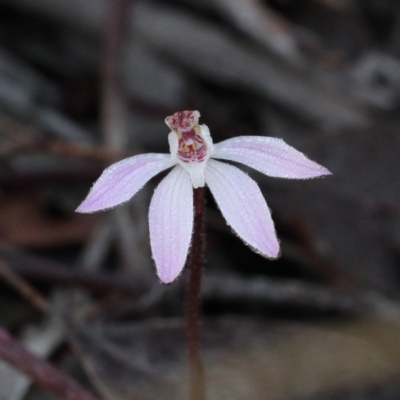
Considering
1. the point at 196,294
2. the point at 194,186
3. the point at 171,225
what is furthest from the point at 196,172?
the point at 196,294

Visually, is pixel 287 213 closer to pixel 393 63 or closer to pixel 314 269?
pixel 314 269

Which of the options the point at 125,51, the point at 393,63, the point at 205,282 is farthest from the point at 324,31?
the point at 205,282

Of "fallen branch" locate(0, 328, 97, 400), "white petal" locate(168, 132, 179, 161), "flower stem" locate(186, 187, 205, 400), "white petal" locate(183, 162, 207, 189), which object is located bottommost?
"fallen branch" locate(0, 328, 97, 400)

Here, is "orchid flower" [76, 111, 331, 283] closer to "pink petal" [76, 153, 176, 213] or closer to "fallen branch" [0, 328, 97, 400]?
"pink petal" [76, 153, 176, 213]

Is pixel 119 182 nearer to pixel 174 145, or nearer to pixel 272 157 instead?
pixel 174 145

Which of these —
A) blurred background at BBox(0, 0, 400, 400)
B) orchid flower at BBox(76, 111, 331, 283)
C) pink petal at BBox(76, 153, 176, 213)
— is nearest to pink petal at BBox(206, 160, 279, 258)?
orchid flower at BBox(76, 111, 331, 283)
